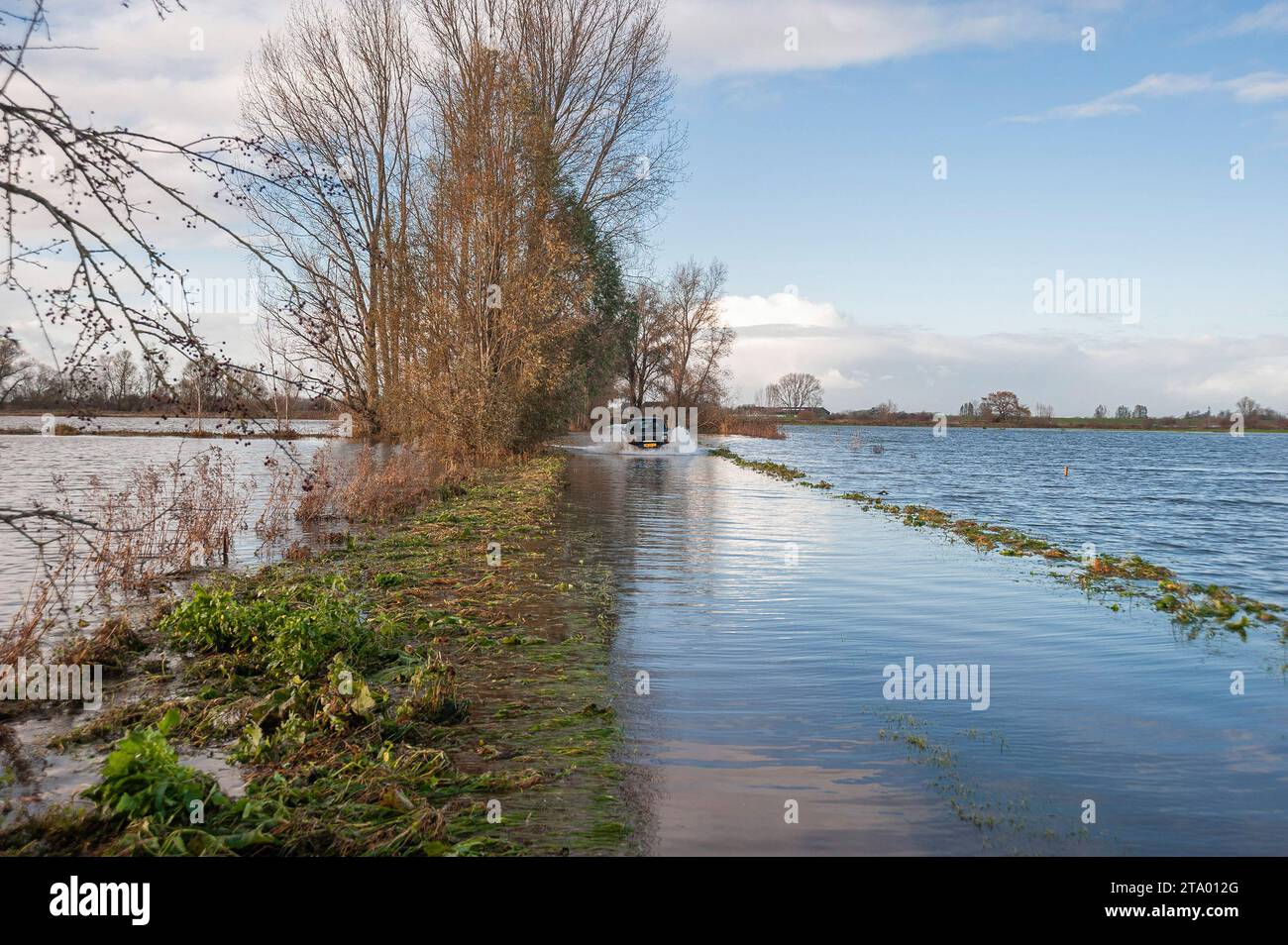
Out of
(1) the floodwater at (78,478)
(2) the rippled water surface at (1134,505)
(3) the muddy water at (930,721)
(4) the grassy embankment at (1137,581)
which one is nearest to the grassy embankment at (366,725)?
(3) the muddy water at (930,721)

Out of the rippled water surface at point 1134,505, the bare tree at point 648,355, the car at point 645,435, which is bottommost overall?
the rippled water surface at point 1134,505

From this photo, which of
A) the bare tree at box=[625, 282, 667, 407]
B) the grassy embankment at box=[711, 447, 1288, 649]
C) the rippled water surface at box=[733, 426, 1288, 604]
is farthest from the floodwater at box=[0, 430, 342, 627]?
the bare tree at box=[625, 282, 667, 407]

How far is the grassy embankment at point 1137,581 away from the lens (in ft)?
36.1

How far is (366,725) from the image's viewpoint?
5.75 meters

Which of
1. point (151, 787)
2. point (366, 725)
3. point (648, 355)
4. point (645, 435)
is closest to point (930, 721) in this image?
point (366, 725)

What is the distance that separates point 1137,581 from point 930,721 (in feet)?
29.4

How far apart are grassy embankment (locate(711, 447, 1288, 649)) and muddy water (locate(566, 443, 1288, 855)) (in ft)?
1.63

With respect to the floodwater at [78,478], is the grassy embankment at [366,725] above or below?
below

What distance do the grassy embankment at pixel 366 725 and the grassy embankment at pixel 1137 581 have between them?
23.6ft

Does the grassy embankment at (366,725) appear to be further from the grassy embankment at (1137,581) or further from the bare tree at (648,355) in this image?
the bare tree at (648,355)

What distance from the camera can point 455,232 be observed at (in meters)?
28.9

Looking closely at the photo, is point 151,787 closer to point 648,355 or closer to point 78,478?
point 78,478

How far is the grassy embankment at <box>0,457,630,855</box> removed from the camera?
4.20 m

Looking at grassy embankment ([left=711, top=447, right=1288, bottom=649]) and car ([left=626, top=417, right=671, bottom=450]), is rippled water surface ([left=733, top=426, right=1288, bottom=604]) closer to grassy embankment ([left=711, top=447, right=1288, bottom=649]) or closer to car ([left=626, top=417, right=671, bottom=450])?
grassy embankment ([left=711, top=447, right=1288, bottom=649])
